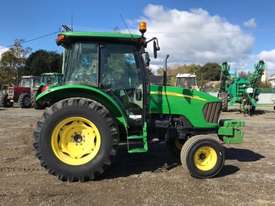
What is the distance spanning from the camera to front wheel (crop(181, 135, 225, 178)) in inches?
239

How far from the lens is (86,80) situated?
6180 millimetres

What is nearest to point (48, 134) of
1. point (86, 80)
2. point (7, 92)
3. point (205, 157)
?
point (86, 80)

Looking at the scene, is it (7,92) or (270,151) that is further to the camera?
(7,92)

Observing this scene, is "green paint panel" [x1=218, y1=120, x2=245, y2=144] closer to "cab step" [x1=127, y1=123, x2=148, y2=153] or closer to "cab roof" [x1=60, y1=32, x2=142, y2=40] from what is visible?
"cab step" [x1=127, y1=123, x2=148, y2=153]

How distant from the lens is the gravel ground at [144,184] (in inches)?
195

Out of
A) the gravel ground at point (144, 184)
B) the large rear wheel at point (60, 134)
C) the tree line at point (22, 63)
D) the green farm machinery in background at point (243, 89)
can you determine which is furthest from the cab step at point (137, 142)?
the tree line at point (22, 63)

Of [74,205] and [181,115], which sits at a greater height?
[181,115]

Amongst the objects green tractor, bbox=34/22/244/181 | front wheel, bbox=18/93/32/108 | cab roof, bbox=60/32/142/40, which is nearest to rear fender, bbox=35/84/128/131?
green tractor, bbox=34/22/244/181

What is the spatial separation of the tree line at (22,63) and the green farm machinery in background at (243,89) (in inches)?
Answer: 1183

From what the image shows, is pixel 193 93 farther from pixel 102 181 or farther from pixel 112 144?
pixel 102 181

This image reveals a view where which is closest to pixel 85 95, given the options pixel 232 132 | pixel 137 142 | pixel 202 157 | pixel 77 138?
pixel 77 138

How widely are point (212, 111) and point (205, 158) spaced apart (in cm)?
102

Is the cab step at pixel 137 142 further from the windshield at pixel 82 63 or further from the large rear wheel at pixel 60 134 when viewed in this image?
the windshield at pixel 82 63

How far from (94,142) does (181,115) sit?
5.90 ft
